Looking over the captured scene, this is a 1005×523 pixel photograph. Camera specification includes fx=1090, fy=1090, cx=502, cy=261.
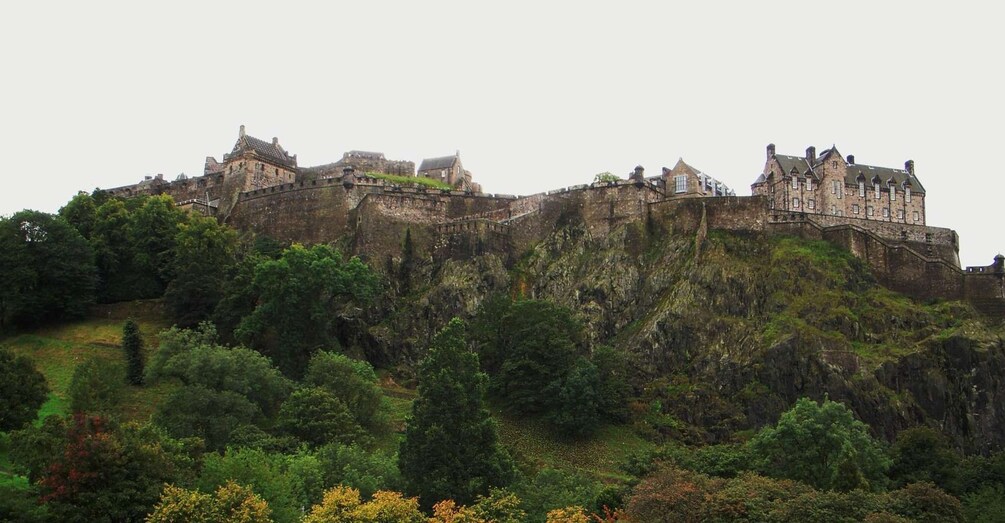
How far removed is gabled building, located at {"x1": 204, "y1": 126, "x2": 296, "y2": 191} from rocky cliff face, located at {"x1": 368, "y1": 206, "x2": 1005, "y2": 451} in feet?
64.9

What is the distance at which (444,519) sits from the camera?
45.2m

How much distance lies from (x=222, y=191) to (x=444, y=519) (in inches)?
2305

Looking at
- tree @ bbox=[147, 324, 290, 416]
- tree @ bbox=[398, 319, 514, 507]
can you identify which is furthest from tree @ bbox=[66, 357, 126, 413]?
tree @ bbox=[398, 319, 514, 507]

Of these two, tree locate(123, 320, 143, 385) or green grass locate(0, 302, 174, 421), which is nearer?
green grass locate(0, 302, 174, 421)

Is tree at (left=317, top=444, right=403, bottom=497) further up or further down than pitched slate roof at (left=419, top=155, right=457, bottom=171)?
further down

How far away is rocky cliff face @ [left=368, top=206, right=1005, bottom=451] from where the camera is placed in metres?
71.1

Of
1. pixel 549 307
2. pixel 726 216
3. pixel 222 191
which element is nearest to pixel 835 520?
pixel 549 307

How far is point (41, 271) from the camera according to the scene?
79438 mm

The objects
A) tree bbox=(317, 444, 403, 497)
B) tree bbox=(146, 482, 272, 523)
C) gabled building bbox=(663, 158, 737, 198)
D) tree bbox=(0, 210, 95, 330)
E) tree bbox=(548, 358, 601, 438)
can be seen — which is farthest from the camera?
gabled building bbox=(663, 158, 737, 198)

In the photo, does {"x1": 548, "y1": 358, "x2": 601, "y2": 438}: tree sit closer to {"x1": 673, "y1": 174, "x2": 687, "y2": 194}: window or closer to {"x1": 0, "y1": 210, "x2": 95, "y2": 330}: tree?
{"x1": 673, "y1": 174, "x2": 687, "y2": 194}: window

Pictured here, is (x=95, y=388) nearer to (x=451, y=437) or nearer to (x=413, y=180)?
(x=451, y=437)

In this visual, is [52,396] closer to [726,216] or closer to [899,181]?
[726,216]

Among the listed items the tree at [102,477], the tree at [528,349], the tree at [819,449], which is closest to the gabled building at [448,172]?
the tree at [528,349]

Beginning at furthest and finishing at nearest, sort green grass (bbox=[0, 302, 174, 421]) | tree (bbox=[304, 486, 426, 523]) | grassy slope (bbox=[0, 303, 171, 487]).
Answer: green grass (bbox=[0, 302, 174, 421]) → grassy slope (bbox=[0, 303, 171, 487]) → tree (bbox=[304, 486, 426, 523])
